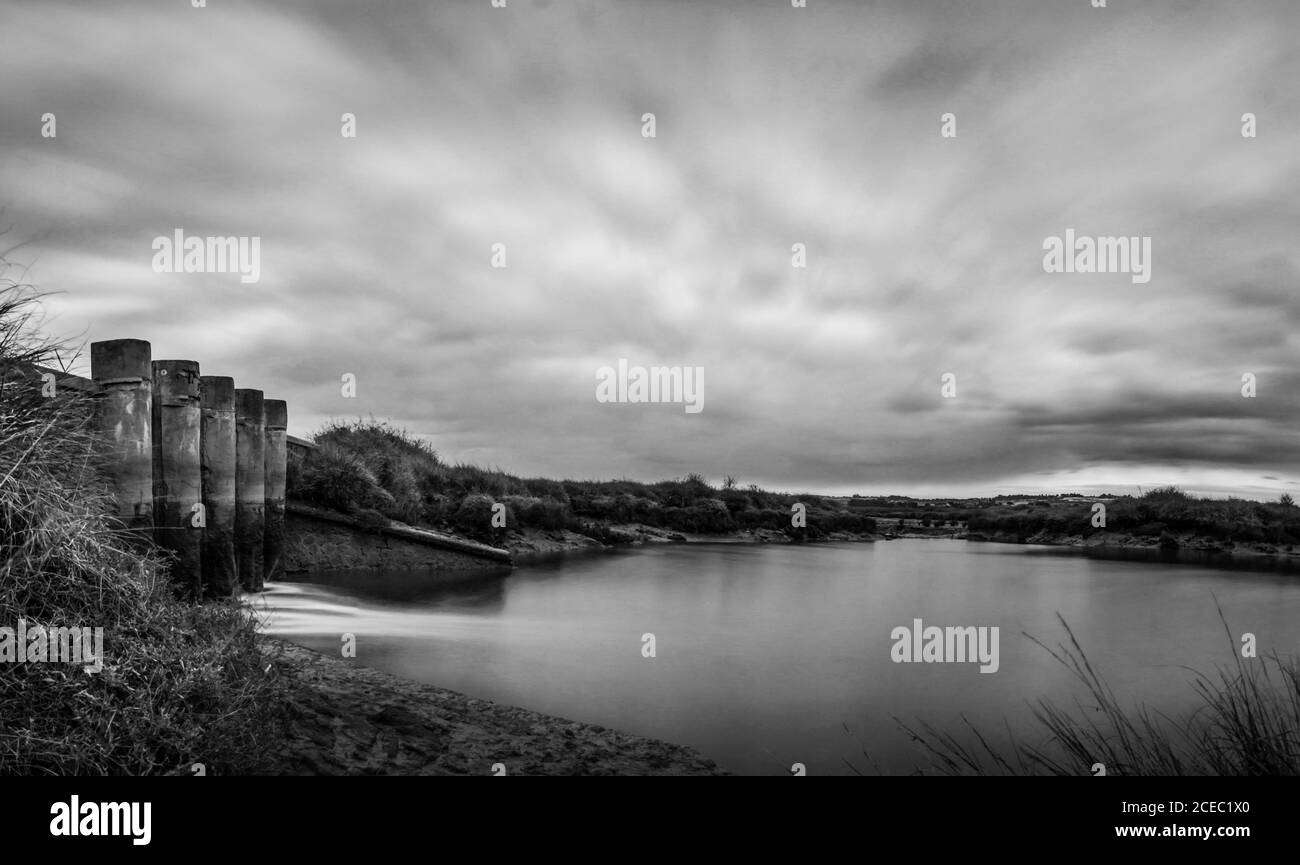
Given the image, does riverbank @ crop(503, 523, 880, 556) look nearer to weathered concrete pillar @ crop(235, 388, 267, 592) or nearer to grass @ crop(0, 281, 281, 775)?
weathered concrete pillar @ crop(235, 388, 267, 592)

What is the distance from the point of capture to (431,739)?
15.5 feet

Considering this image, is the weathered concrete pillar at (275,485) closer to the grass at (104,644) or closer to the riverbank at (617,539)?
the riverbank at (617,539)

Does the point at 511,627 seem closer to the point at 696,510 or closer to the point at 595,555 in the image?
the point at 595,555

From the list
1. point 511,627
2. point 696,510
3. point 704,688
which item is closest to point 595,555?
point 696,510

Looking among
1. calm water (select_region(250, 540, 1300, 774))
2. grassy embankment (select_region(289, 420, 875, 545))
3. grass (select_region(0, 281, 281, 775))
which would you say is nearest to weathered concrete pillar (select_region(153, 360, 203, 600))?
calm water (select_region(250, 540, 1300, 774))

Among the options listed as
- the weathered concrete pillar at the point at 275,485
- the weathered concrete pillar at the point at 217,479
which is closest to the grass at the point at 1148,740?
the weathered concrete pillar at the point at 217,479

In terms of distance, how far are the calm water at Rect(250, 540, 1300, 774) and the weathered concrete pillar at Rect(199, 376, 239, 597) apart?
961mm

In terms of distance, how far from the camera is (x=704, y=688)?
295 inches

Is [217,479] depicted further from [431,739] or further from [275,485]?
[431,739]

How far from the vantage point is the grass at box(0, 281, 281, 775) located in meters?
3.44

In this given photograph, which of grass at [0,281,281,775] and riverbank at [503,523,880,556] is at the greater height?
grass at [0,281,281,775]

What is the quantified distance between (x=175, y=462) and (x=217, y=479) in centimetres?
129

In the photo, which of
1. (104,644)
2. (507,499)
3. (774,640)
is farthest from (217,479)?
(507,499)

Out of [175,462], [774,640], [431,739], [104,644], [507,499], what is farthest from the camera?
[507,499]
